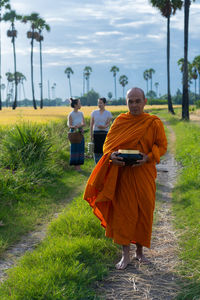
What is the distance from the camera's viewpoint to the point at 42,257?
4.13 meters

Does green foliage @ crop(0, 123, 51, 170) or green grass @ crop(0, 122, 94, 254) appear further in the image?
green foliage @ crop(0, 123, 51, 170)

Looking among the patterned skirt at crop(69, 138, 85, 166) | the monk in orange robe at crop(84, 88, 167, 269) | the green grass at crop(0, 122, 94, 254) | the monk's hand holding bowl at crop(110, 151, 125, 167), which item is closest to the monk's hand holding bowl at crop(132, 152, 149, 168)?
the monk in orange robe at crop(84, 88, 167, 269)

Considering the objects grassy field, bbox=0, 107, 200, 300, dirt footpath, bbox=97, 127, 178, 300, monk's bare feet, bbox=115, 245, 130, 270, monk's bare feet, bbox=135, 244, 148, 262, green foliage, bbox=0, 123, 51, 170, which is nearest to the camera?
grassy field, bbox=0, 107, 200, 300

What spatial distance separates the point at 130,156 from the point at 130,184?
396 millimetres

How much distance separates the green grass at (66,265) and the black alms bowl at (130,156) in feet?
3.98

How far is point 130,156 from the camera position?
4141 mm

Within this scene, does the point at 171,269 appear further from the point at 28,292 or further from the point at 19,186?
the point at 19,186

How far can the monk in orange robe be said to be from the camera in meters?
4.30

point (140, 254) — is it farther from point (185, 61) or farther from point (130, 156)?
point (185, 61)

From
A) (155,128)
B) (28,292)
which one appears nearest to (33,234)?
(28,292)

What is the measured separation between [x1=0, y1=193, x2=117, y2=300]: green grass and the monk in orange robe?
34 centimetres

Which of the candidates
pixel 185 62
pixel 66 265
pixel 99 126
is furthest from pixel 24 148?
pixel 185 62

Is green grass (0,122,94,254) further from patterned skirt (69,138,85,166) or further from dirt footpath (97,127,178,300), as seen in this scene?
dirt footpath (97,127,178,300)

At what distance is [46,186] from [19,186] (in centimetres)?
107
